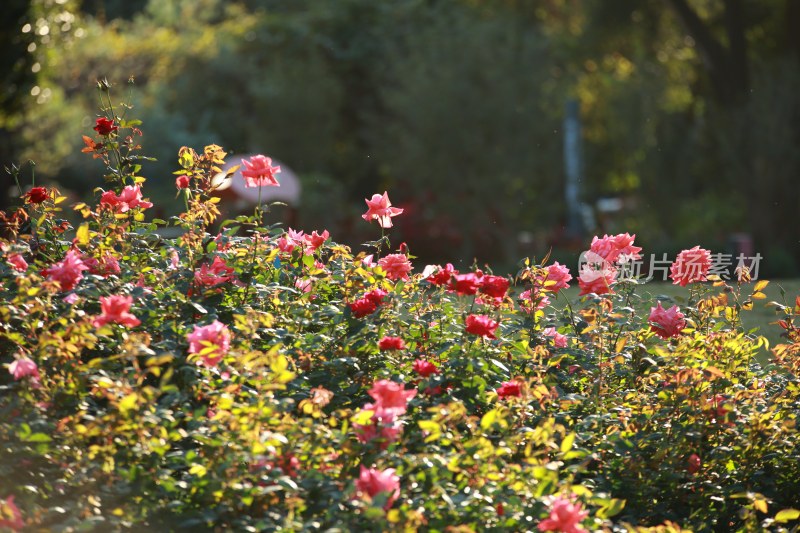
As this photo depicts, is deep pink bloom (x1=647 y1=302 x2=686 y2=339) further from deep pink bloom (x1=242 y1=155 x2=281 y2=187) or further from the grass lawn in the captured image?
deep pink bloom (x1=242 y1=155 x2=281 y2=187)

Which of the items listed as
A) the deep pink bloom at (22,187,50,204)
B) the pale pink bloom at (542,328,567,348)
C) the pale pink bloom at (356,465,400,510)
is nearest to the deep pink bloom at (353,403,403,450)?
the pale pink bloom at (356,465,400,510)

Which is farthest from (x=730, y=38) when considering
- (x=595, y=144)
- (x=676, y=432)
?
(x=676, y=432)

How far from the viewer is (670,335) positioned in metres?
4.30

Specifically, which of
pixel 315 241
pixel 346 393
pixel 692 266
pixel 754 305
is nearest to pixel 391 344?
pixel 346 393

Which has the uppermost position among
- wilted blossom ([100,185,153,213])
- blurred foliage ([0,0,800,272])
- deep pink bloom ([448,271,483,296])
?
blurred foliage ([0,0,800,272])

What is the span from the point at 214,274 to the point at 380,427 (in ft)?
3.63

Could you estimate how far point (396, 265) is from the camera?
4180 mm

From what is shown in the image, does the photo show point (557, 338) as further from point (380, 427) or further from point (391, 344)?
point (380, 427)

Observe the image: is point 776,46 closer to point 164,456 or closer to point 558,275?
point 558,275

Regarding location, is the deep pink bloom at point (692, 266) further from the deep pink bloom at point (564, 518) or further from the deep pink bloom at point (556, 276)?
the deep pink bloom at point (564, 518)

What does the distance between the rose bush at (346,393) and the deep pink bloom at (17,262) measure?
0.01 metres

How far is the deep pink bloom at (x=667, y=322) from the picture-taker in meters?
4.29

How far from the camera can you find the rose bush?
3059 mm

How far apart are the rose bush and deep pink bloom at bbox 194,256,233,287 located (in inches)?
0.5
